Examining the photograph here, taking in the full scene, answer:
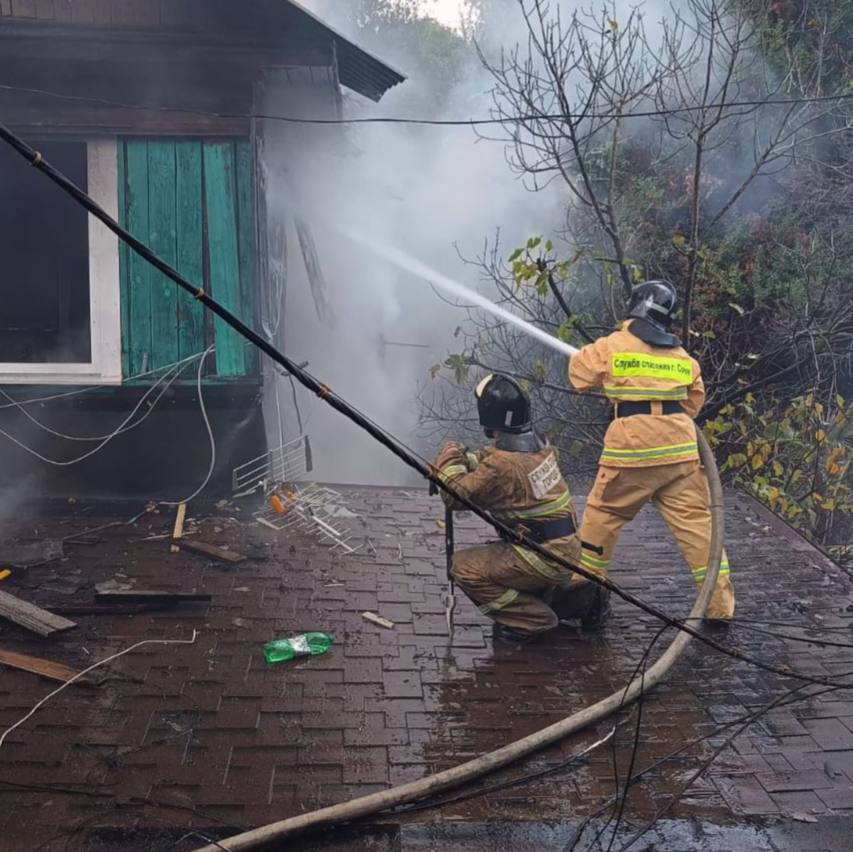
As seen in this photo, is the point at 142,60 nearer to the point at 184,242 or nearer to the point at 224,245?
the point at 184,242

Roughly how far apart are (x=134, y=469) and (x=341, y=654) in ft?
10.5

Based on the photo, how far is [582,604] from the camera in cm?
524

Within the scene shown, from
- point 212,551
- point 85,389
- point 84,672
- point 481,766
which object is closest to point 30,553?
point 212,551

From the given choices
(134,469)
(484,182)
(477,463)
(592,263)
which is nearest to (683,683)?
(477,463)

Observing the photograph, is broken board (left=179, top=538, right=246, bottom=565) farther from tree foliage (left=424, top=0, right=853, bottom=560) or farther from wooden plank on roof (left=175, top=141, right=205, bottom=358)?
tree foliage (left=424, top=0, right=853, bottom=560)

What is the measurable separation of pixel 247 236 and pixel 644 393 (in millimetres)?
3639

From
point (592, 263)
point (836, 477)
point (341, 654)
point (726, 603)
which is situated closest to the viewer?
point (341, 654)

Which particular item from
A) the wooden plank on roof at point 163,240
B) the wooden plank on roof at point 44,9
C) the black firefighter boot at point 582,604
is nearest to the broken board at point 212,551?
the wooden plank on roof at point 163,240

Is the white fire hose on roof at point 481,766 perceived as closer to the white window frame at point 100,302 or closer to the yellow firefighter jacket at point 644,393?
the yellow firefighter jacket at point 644,393

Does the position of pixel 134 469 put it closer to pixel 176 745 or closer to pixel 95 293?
pixel 95 293

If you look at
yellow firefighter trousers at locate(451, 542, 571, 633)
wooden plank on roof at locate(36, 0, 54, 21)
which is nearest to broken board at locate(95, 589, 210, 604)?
yellow firefighter trousers at locate(451, 542, 571, 633)

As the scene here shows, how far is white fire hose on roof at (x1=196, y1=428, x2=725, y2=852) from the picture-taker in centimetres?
320

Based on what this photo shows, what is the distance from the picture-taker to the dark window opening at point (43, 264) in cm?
812

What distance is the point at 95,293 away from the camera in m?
6.89
